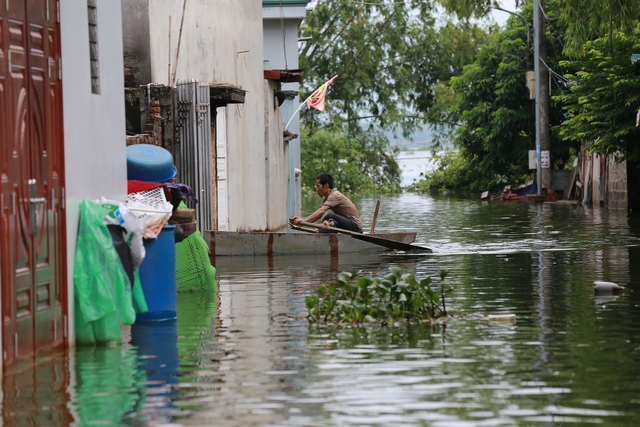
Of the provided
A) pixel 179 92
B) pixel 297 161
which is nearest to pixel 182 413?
pixel 179 92

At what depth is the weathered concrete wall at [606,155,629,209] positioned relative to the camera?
39000mm

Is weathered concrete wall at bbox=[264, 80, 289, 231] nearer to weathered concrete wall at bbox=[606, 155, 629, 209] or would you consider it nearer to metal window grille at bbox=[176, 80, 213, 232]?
metal window grille at bbox=[176, 80, 213, 232]

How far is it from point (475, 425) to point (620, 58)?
28871 mm

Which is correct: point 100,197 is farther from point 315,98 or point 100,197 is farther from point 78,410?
point 315,98

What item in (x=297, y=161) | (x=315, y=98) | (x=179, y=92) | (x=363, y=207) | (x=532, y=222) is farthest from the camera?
(x=363, y=207)

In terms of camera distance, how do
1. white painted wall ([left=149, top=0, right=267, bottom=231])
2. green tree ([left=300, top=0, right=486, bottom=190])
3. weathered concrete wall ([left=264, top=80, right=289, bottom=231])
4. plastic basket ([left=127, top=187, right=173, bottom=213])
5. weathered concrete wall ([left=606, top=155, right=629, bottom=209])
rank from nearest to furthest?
plastic basket ([left=127, top=187, right=173, bottom=213]), white painted wall ([left=149, top=0, right=267, bottom=231]), weathered concrete wall ([left=264, top=80, right=289, bottom=231]), weathered concrete wall ([left=606, top=155, right=629, bottom=209]), green tree ([left=300, top=0, right=486, bottom=190])

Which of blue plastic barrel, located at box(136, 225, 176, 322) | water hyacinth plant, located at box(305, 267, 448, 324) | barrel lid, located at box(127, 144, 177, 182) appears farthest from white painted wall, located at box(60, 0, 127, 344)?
water hyacinth plant, located at box(305, 267, 448, 324)

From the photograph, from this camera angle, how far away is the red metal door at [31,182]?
8.95m

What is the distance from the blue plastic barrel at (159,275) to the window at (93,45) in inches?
61.7

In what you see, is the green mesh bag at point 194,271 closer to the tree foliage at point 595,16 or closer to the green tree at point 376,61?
the tree foliage at point 595,16

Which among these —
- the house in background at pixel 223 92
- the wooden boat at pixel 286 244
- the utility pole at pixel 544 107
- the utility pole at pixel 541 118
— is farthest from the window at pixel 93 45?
the utility pole at pixel 544 107

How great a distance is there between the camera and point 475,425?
23.6 feet

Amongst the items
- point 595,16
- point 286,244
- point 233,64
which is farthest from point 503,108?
point 286,244

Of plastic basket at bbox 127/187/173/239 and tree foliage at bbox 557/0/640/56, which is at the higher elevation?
tree foliage at bbox 557/0/640/56
